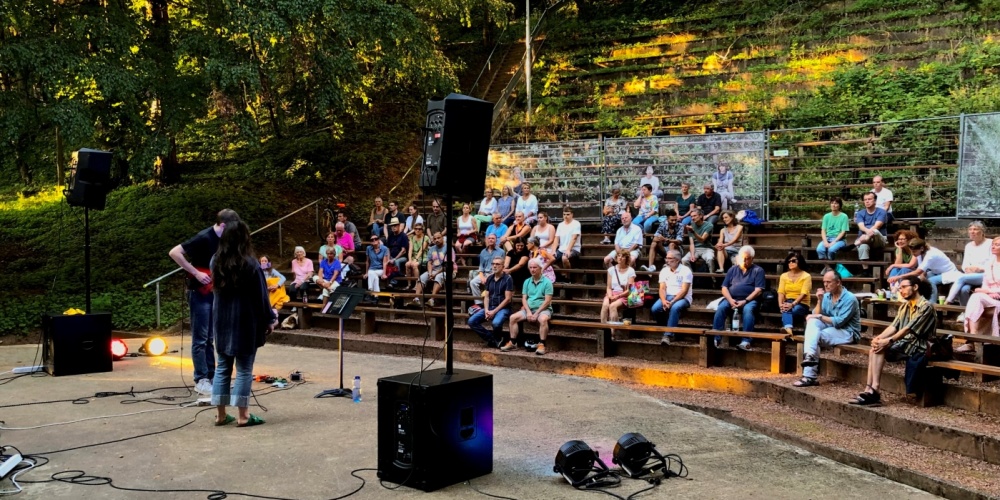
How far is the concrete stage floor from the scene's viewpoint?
17.0 ft

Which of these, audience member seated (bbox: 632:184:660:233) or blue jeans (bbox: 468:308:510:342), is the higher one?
audience member seated (bbox: 632:184:660:233)

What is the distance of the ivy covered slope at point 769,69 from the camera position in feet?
51.2

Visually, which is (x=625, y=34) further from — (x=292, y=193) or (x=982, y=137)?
(x=982, y=137)

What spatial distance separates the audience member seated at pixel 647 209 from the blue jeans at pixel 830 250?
2.81 metres

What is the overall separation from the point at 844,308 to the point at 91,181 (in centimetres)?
900

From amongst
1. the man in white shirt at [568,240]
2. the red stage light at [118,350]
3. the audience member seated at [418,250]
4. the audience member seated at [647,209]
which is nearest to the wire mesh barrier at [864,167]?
the audience member seated at [647,209]

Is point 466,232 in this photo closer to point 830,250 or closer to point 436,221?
A: point 436,221

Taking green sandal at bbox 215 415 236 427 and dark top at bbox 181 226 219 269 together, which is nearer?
green sandal at bbox 215 415 236 427

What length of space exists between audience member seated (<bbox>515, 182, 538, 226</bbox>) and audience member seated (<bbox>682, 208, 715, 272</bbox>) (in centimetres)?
311

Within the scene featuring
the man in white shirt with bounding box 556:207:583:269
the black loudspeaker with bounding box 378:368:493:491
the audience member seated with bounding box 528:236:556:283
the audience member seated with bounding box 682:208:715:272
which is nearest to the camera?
the black loudspeaker with bounding box 378:368:493:491

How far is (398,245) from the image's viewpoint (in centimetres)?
1438

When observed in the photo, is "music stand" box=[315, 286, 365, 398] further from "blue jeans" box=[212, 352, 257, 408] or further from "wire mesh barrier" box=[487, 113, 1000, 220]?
"wire mesh barrier" box=[487, 113, 1000, 220]

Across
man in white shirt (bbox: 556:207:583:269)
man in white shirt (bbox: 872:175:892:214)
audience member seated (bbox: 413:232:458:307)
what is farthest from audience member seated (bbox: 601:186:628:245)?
man in white shirt (bbox: 872:175:892:214)

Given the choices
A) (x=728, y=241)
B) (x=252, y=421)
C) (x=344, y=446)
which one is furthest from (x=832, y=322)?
(x=252, y=421)
